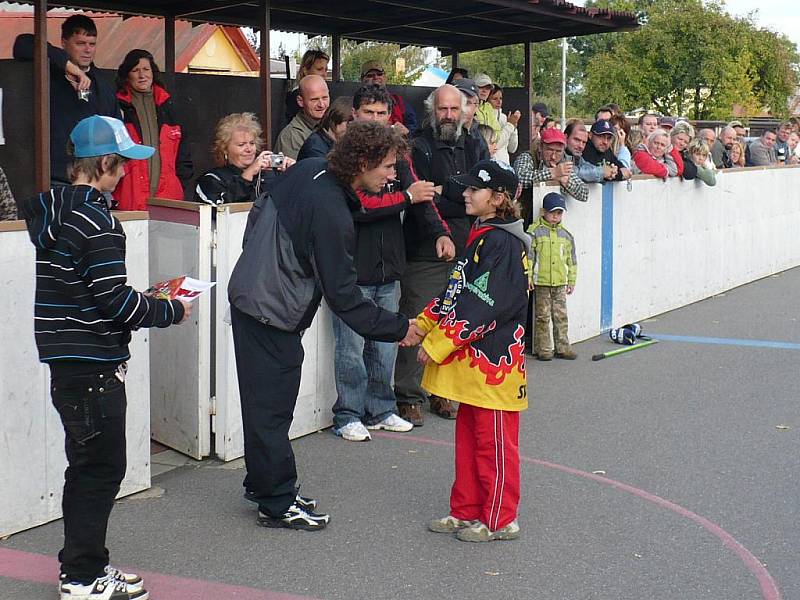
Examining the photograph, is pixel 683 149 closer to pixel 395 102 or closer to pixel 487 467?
pixel 395 102

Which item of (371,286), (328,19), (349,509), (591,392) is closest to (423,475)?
(349,509)

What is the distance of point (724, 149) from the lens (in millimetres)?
15211

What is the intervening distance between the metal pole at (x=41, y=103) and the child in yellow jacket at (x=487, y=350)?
2.56 m

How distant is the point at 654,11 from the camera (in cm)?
4375

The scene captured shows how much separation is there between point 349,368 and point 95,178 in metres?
3.15

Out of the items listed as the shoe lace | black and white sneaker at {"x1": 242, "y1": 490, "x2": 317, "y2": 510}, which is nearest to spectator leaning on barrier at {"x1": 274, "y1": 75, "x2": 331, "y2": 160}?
black and white sneaker at {"x1": 242, "y1": 490, "x2": 317, "y2": 510}

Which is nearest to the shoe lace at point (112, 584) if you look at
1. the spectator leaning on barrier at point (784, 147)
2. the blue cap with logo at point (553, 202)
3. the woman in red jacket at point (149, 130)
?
the woman in red jacket at point (149, 130)

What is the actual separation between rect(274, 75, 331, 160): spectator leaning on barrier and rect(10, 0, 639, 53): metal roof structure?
41.7 inches

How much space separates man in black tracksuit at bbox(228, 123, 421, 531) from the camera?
514 cm

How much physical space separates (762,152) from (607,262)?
21.2ft

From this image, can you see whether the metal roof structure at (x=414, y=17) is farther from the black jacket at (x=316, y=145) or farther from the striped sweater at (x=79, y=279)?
the striped sweater at (x=79, y=279)

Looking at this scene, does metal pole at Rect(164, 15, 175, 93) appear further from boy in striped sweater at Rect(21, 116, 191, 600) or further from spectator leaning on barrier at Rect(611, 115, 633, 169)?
boy in striped sweater at Rect(21, 116, 191, 600)

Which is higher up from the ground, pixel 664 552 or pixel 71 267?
pixel 71 267

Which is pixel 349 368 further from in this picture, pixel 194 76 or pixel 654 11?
pixel 654 11
